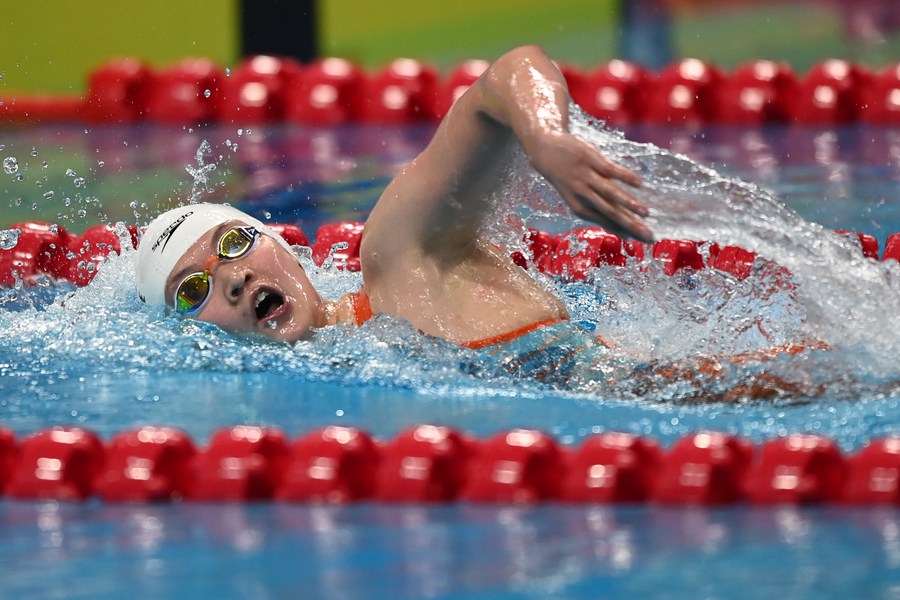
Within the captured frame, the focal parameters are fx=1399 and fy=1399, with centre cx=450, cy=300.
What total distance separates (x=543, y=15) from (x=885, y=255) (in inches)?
270

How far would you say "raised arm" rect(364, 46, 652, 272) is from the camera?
6.97 ft

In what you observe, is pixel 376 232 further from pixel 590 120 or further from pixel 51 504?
pixel 51 504

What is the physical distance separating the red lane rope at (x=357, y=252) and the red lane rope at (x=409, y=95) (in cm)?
201

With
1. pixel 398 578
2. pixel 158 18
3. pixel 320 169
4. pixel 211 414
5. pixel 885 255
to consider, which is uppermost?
pixel 158 18

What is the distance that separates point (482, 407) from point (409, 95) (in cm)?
360

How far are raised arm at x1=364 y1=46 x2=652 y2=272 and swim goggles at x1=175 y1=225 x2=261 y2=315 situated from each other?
0.30 metres

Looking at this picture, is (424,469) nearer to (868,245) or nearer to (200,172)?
(868,245)

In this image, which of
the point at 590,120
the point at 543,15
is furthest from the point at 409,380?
the point at 543,15

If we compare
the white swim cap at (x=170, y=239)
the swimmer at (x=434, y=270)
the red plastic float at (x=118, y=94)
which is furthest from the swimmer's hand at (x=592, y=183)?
the red plastic float at (x=118, y=94)

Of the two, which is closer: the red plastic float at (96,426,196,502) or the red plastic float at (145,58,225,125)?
the red plastic float at (96,426,196,502)

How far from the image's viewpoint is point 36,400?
9.33ft

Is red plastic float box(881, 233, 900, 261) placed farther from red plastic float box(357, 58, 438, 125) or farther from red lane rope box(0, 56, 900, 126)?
red plastic float box(357, 58, 438, 125)

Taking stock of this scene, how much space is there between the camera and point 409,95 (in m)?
6.09

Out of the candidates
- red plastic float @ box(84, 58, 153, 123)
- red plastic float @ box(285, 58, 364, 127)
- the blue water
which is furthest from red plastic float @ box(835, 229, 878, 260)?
red plastic float @ box(84, 58, 153, 123)
